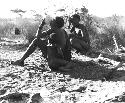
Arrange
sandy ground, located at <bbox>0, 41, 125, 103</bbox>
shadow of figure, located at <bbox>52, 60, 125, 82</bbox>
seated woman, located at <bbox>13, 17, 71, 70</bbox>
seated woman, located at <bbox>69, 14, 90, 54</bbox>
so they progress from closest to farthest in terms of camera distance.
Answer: sandy ground, located at <bbox>0, 41, 125, 103</bbox> → shadow of figure, located at <bbox>52, 60, 125, 82</bbox> → seated woman, located at <bbox>13, 17, 71, 70</bbox> → seated woman, located at <bbox>69, 14, 90, 54</bbox>

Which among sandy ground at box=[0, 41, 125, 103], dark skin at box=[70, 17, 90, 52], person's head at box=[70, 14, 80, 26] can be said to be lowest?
sandy ground at box=[0, 41, 125, 103]

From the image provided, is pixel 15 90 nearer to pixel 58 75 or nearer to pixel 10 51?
pixel 58 75

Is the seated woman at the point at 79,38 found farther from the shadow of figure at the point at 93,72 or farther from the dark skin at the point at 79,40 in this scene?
the shadow of figure at the point at 93,72

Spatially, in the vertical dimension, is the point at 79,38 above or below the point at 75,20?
below

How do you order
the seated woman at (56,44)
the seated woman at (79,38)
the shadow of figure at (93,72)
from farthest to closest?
the seated woman at (79,38) → the seated woman at (56,44) → the shadow of figure at (93,72)

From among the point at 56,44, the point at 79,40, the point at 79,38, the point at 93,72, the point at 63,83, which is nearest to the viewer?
the point at 63,83

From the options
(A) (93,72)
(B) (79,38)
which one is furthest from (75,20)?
(A) (93,72)

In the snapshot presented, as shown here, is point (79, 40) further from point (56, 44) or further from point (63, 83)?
point (63, 83)

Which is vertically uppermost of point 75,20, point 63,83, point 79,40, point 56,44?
point 75,20

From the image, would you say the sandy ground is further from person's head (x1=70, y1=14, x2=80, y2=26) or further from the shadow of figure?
person's head (x1=70, y1=14, x2=80, y2=26)

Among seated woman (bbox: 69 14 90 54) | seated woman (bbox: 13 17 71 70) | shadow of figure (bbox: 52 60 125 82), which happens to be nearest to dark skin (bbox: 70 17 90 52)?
seated woman (bbox: 69 14 90 54)

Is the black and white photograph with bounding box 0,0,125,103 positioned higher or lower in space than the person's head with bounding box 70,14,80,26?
lower

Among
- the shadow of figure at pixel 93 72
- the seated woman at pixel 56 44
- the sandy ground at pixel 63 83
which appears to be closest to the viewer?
the sandy ground at pixel 63 83

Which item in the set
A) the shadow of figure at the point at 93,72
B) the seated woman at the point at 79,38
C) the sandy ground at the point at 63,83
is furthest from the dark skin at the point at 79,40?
the shadow of figure at the point at 93,72
